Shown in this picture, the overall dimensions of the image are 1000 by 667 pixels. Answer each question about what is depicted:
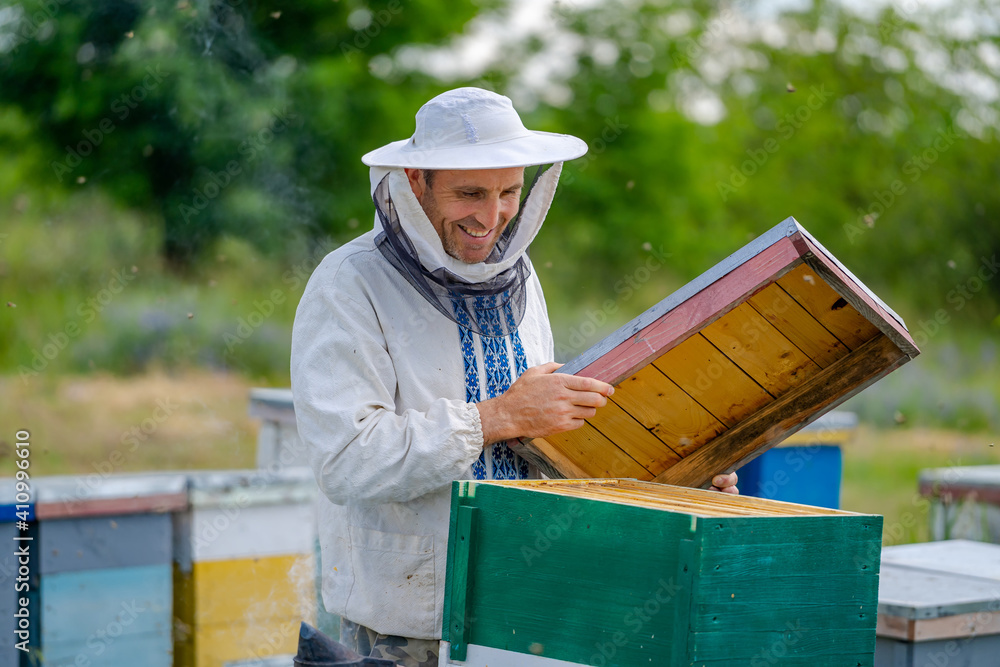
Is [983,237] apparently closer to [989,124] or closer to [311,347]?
[989,124]

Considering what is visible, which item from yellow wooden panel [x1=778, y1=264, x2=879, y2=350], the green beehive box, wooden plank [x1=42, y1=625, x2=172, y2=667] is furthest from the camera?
wooden plank [x1=42, y1=625, x2=172, y2=667]

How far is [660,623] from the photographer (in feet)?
4.76

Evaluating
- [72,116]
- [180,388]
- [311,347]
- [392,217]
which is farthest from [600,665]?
[72,116]

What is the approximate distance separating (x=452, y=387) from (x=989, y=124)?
1848cm

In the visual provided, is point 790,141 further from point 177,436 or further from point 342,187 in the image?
point 177,436

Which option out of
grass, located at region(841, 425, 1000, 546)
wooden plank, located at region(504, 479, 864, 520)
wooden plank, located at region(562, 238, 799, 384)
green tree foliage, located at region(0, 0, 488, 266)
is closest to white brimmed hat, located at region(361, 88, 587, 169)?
wooden plank, located at region(562, 238, 799, 384)

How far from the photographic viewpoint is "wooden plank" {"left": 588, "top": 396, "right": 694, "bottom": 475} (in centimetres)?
216

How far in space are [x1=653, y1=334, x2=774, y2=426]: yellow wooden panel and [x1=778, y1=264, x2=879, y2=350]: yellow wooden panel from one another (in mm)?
226

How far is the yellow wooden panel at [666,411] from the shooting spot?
2105 millimetres

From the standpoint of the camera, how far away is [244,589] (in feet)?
12.5

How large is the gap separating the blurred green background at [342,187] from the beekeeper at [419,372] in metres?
7.20

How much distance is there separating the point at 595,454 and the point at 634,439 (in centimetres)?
10

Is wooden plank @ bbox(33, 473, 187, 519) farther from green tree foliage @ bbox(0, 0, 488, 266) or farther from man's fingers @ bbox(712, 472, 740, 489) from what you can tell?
green tree foliage @ bbox(0, 0, 488, 266)

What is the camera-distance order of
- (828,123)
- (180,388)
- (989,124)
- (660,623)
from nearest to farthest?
(660,623) → (180,388) → (989,124) → (828,123)
